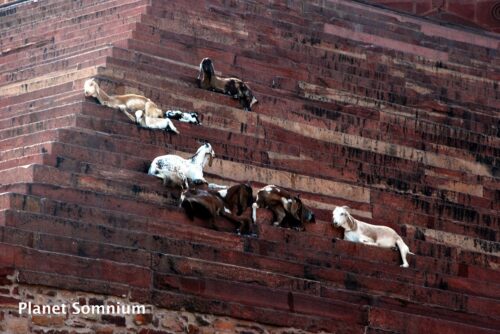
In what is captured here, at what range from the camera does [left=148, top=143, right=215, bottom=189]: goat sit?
83.6 feet

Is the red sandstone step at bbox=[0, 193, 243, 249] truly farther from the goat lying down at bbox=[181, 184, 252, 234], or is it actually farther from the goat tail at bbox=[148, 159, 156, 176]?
the goat tail at bbox=[148, 159, 156, 176]

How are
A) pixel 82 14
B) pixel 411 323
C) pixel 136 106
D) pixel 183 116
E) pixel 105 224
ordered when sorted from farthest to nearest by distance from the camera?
pixel 82 14 → pixel 183 116 → pixel 136 106 → pixel 411 323 → pixel 105 224

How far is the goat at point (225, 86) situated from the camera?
28375 millimetres

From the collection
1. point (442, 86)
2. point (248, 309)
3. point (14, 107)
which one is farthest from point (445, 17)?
point (248, 309)

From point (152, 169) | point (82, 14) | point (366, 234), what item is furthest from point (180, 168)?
point (82, 14)

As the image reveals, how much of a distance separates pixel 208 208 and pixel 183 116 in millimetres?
2262

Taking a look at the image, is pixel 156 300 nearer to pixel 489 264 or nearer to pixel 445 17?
pixel 489 264

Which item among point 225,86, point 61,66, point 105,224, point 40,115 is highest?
point 61,66

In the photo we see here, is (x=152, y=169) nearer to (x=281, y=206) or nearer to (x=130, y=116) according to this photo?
(x=130, y=116)

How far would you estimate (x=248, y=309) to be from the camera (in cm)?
2380

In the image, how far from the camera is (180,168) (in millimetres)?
25625

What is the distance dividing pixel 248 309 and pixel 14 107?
546cm

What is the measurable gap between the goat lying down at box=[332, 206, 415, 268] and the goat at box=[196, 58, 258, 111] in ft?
8.64

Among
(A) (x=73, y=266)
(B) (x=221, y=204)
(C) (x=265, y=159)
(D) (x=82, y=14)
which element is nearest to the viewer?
(A) (x=73, y=266)
